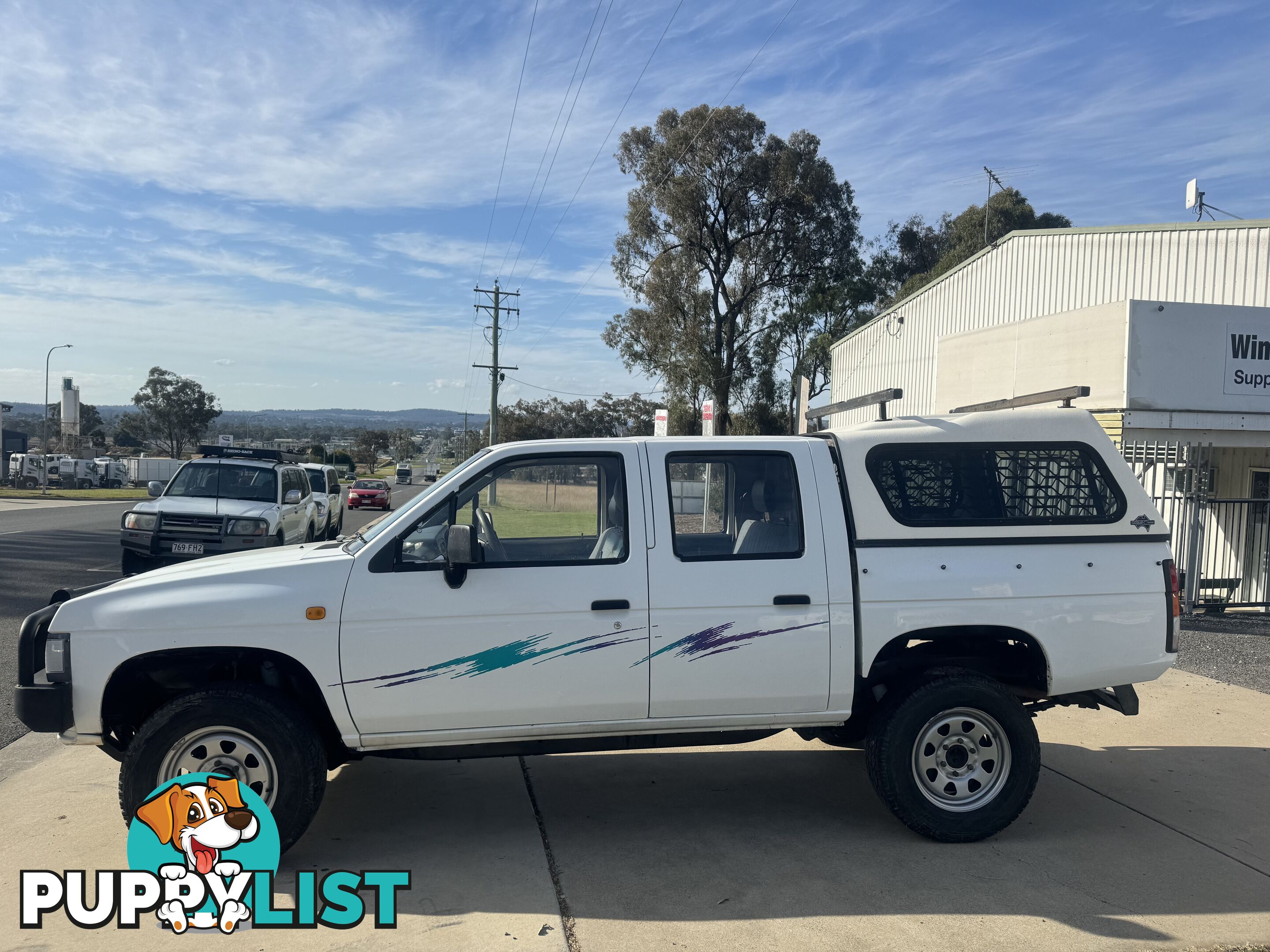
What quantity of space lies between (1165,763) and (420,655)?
4.94 m

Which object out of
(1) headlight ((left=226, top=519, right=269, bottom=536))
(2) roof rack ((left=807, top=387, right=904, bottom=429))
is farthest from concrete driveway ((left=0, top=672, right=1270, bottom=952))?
(1) headlight ((left=226, top=519, right=269, bottom=536))

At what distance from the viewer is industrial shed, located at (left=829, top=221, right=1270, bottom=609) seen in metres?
11.7

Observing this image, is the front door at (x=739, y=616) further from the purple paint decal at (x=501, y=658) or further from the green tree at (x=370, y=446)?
the green tree at (x=370, y=446)

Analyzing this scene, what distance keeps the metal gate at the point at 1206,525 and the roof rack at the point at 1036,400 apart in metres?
4.92

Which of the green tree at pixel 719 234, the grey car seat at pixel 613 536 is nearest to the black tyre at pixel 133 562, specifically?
the grey car seat at pixel 613 536

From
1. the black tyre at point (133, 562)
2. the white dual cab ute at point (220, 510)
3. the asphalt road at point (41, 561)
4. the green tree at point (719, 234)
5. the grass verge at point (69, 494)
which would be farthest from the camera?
the grass verge at point (69, 494)

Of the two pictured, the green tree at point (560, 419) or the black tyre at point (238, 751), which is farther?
the green tree at point (560, 419)

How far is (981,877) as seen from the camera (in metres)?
4.58

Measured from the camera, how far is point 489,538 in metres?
5.01

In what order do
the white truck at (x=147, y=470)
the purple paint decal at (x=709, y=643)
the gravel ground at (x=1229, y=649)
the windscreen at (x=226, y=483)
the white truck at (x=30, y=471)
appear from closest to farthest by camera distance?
the purple paint decal at (x=709, y=643)
the gravel ground at (x=1229, y=649)
the windscreen at (x=226, y=483)
the white truck at (x=30, y=471)
the white truck at (x=147, y=470)

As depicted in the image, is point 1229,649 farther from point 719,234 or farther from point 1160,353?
point 719,234

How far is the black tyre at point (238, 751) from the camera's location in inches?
175

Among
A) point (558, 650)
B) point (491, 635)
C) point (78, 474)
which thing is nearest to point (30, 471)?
point (78, 474)

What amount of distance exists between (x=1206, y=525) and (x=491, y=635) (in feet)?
42.5
